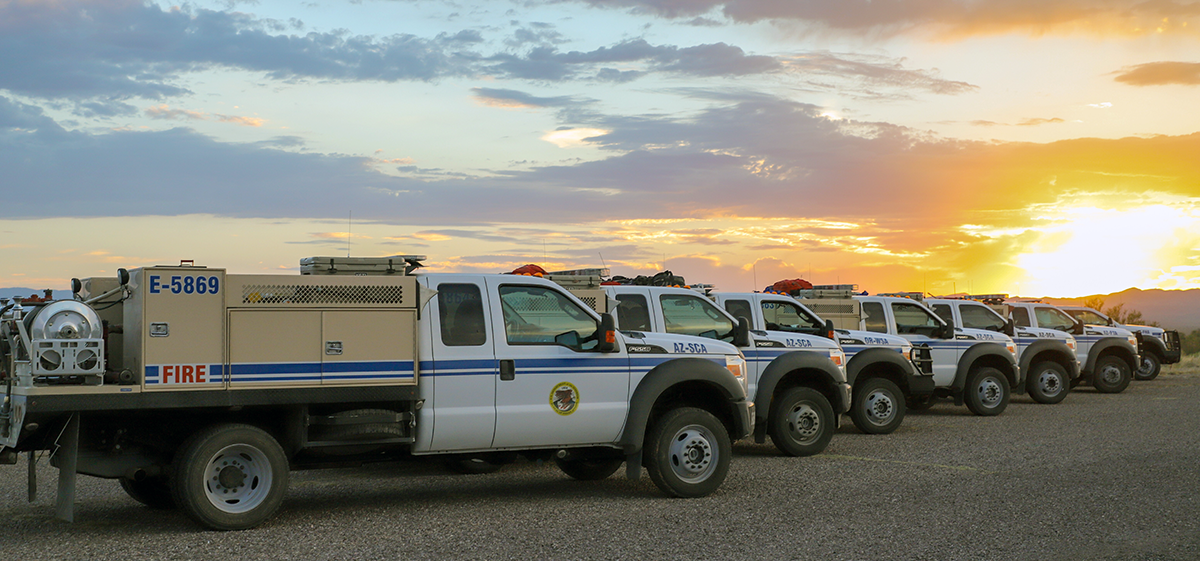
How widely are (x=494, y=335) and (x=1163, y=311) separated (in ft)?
556

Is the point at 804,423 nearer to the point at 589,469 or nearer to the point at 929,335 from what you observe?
the point at 589,469

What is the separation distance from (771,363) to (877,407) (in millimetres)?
3201

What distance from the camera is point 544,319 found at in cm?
926

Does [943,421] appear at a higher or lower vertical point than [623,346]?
lower

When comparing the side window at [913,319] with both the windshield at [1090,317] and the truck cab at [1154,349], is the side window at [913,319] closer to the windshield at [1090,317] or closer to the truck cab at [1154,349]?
the windshield at [1090,317]

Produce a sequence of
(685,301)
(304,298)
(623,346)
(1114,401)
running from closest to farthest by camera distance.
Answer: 1. (304,298)
2. (623,346)
3. (685,301)
4. (1114,401)

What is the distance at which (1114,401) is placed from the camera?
66.8ft

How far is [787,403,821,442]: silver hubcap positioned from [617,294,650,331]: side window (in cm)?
204

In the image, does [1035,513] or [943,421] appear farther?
[943,421]

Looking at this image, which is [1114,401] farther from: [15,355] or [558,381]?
[15,355]

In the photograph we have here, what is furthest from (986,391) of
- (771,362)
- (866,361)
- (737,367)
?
(737,367)

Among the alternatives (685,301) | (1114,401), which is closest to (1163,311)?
(1114,401)

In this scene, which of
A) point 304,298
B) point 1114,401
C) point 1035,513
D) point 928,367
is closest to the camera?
point 304,298

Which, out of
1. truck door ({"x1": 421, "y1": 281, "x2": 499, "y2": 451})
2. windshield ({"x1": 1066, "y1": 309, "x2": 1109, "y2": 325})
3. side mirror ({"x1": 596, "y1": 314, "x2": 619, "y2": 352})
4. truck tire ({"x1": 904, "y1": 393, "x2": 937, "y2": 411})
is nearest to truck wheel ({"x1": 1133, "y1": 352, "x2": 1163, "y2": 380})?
windshield ({"x1": 1066, "y1": 309, "x2": 1109, "y2": 325})
